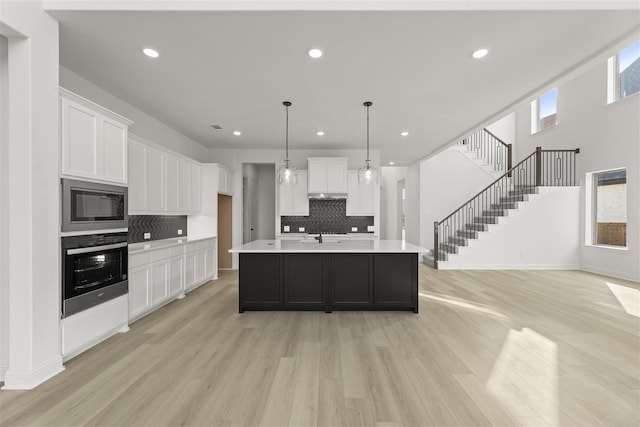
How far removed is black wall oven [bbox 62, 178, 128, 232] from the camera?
264 cm

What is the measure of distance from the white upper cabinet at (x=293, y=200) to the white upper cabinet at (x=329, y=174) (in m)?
0.40

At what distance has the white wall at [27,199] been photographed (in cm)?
231

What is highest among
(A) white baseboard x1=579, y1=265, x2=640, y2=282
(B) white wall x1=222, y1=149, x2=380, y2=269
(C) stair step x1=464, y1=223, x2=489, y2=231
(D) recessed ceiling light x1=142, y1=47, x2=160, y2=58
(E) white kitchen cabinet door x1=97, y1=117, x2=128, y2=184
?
(D) recessed ceiling light x1=142, y1=47, x2=160, y2=58

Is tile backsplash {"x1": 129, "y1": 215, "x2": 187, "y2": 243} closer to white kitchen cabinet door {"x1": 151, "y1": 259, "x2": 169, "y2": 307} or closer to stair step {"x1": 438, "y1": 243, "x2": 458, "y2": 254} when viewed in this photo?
white kitchen cabinet door {"x1": 151, "y1": 259, "x2": 169, "y2": 307}

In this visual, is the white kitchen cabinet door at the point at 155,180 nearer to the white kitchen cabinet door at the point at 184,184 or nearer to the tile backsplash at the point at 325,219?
the white kitchen cabinet door at the point at 184,184

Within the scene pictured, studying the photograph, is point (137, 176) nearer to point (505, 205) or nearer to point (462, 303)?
point (462, 303)

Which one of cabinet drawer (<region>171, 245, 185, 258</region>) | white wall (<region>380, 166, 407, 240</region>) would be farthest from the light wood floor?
white wall (<region>380, 166, 407, 240</region>)

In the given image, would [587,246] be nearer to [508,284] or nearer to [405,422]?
[508,284]

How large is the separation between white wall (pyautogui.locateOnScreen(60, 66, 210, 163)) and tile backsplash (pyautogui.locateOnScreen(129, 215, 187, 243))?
133 centimetres

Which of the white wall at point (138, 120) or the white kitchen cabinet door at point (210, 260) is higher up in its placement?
the white wall at point (138, 120)

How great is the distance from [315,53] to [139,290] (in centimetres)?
349

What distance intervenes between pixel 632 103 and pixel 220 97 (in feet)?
25.8

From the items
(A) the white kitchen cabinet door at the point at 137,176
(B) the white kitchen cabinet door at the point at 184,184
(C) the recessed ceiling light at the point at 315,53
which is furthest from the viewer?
(B) the white kitchen cabinet door at the point at 184,184

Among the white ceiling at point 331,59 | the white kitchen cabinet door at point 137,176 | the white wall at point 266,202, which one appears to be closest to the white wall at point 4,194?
the white ceiling at point 331,59
